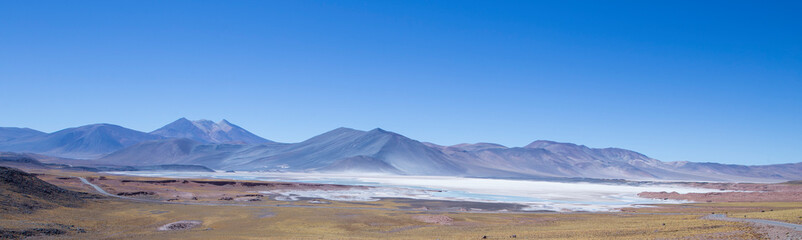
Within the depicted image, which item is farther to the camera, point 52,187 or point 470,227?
point 52,187

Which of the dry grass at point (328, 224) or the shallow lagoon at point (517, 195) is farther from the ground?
the shallow lagoon at point (517, 195)

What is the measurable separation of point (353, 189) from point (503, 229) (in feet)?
203

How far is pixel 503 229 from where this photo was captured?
3672cm

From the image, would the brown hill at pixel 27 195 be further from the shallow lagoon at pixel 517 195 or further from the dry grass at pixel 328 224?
the shallow lagoon at pixel 517 195

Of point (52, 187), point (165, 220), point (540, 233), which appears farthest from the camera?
point (52, 187)

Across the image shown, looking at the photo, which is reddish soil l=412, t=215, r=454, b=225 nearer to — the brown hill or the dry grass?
the dry grass

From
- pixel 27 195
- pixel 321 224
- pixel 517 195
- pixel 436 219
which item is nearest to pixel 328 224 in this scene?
pixel 321 224

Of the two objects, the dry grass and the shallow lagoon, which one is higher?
the shallow lagoon

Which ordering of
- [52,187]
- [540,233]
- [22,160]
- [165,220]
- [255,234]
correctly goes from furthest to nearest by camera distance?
1. [22,160]
2. [52,187]
3. [165,220]
4. [255,234]
5. [540,233]

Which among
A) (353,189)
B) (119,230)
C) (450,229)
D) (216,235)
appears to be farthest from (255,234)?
(353,189)

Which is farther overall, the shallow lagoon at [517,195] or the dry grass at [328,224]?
the shallow lagoon at [517,195]

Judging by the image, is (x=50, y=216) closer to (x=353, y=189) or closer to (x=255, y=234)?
(x=255, y=234)

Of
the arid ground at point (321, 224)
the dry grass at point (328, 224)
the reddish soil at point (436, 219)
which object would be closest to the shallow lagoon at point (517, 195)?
the arid ground at point (321, 224)

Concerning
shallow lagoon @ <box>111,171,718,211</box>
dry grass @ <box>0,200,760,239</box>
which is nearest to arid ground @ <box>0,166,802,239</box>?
dry grass @ <box>0,200,760,239</box>
